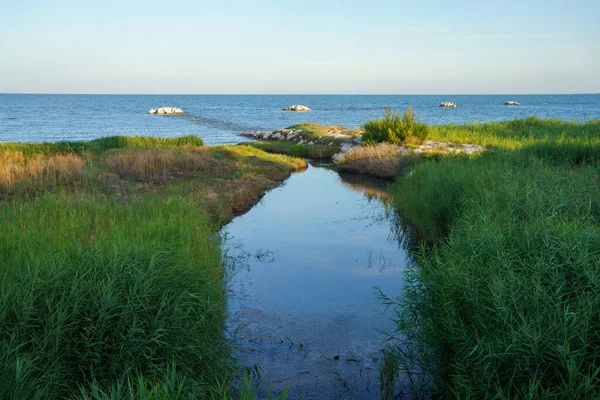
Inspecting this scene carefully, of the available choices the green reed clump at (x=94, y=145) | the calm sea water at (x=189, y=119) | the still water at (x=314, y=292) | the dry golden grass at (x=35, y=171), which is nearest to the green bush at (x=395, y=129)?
the still water at (x=314, y=292)

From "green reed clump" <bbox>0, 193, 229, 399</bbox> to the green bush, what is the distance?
1840 cm

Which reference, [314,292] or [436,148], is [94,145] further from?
[314,292]

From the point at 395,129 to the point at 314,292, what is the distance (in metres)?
16.6

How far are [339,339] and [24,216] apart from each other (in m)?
5.27

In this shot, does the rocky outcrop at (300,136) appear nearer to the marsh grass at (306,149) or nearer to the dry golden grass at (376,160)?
the marsh grass at (306,149)

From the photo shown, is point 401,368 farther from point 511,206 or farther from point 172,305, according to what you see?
point 511,206

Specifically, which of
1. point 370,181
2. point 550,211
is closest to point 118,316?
point 550,211

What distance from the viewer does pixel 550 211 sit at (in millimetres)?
7262

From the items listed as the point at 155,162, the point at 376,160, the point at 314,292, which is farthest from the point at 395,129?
the point at 314,292

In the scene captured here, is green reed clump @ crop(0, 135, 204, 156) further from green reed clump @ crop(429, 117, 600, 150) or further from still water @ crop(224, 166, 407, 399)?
green reed clump @ crop(429, 117, 600, 150)

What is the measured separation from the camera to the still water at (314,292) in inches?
226

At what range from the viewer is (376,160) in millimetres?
20828

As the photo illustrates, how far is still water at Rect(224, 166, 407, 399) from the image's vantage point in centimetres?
573

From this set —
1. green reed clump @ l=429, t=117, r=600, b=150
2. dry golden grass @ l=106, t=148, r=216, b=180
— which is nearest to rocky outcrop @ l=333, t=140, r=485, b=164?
green reed clump @ l=429, t=117, r=600, b=150
